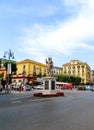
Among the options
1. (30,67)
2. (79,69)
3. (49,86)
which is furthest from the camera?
(79,69)

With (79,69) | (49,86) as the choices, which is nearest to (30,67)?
(79,69)

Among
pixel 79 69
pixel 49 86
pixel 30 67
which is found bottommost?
pixel 49 86

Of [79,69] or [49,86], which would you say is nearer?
[49,86]

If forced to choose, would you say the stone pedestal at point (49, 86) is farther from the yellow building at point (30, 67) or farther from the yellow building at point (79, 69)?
the yellow building at point (79, 69)

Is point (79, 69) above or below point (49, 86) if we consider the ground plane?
above

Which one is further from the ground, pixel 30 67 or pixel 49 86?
pixel 30 67

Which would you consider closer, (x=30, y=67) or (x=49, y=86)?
(x=49, y=86)

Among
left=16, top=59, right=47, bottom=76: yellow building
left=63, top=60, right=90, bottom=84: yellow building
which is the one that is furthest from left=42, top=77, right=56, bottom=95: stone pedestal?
left=63, top=60, right=90, bottom=84: yellow building

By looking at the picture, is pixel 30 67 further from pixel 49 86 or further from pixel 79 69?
pixel 49 86

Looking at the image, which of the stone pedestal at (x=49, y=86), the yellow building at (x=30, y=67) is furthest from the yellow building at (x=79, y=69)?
the stone pedestal at (x=49, y=86)

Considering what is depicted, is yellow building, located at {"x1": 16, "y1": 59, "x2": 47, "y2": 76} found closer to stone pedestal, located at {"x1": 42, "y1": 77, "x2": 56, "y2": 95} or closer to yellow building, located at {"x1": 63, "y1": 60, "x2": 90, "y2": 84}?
yellow building, located at {"x1": 63, "y1": 60, "x2": 90, "y2": 84}

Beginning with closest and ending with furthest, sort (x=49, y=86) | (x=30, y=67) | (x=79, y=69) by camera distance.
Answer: (x=49, y=86), (x=30, y=67), (x=79, y=69)

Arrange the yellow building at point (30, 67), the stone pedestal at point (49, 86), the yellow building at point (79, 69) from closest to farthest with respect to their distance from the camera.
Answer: the stone pedestal at point (49, 86) → the yellow building at point (30, 67) → the yellow building at point (79, 69)

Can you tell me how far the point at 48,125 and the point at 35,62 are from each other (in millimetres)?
144167
